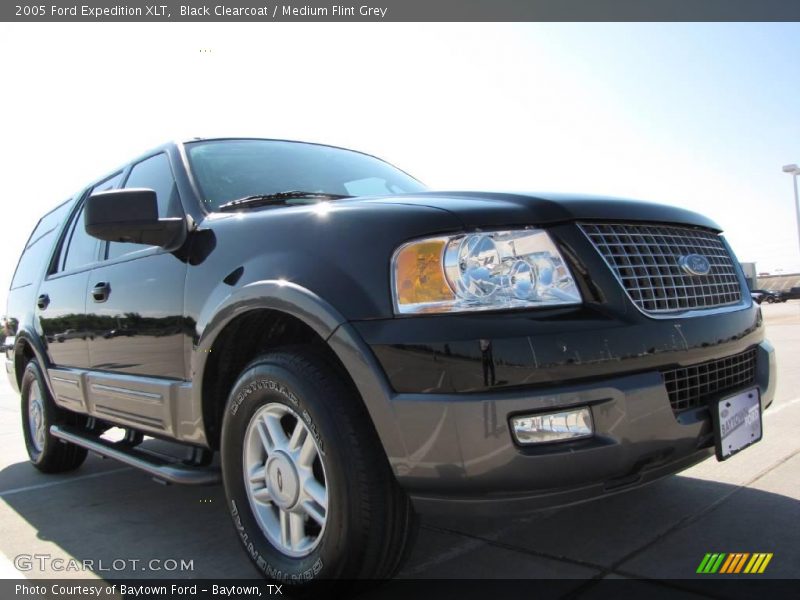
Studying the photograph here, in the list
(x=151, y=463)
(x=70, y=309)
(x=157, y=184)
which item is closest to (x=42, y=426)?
(x=70, y=309)

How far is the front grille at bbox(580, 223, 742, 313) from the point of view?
7.02 ft

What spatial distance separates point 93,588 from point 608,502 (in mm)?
2223

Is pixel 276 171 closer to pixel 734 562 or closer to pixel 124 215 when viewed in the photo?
pixel 124 215

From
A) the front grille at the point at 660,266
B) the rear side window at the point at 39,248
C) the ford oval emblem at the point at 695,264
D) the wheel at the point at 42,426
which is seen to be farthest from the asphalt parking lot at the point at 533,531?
the rear side window at the point at 39,248

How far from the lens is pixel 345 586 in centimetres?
207

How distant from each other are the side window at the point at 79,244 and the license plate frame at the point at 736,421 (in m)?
3.35

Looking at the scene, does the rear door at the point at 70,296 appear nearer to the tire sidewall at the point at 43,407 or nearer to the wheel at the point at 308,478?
the tire sidewall at the point at 43,407

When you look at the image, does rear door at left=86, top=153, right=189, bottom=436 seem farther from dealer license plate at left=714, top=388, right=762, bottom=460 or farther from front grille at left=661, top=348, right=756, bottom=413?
dealer license plate at left=714, top=388, right=762, bottom=460

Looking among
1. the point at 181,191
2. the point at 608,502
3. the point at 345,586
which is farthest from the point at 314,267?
the point at 608,502

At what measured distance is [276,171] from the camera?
3301mm

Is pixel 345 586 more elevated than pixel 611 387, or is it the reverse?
pixel 611 387

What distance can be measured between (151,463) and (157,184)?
1396 millimetres

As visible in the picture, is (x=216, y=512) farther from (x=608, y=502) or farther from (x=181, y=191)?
(x=608, y=502)

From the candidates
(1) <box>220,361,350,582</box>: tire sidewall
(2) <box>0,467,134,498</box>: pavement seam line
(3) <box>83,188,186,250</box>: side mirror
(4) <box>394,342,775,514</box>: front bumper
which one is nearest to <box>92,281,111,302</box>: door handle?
(3) <box>83,188,186,250</box>: side mirror
